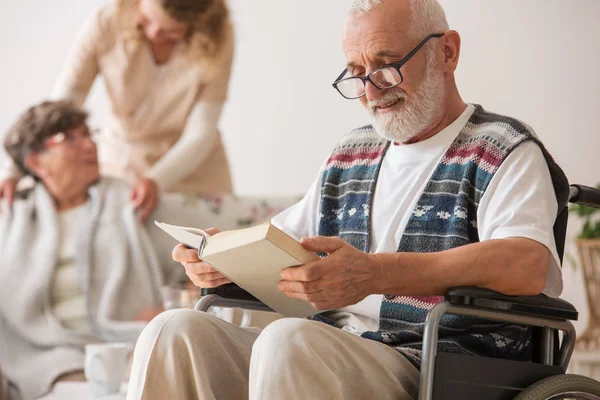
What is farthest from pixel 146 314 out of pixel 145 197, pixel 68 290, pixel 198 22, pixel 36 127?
pixel 198 22

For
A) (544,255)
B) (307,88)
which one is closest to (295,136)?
(307,88)

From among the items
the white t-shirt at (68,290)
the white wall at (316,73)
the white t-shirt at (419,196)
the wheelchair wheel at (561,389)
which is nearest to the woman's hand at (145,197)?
the white t-shirt at (68,290)

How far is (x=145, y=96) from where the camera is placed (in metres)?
3.30

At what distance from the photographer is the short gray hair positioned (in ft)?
4.42

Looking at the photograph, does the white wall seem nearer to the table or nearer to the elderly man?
the table

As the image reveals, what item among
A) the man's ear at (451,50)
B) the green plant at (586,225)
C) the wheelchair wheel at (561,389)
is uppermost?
the man's ear at (451,50)

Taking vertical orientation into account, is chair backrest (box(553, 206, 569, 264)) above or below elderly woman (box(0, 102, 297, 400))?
above

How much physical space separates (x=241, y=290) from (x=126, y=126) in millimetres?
2117

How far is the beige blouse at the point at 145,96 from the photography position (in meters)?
3.21

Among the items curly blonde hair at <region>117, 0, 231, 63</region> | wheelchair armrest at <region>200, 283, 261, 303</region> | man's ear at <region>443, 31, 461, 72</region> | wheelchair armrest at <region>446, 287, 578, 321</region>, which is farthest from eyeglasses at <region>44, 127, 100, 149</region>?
wheelchair armrest at <region>446, 287, 578, 321</region>

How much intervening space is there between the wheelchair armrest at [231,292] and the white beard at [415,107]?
13.9 inches

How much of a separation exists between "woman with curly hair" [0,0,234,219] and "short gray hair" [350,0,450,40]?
1.89 meters

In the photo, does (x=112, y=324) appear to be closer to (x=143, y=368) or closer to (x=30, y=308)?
(x=30, y=308)

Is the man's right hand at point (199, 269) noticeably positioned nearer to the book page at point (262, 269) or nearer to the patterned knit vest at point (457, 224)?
the book page at point (262, 269)
